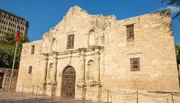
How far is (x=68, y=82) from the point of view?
14.9m

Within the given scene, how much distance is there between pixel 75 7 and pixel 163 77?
421 inches

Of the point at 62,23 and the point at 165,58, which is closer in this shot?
the point at 165,58

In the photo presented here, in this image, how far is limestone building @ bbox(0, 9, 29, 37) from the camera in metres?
61.7

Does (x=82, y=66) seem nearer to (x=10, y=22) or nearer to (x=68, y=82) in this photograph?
(x=68, y=82)

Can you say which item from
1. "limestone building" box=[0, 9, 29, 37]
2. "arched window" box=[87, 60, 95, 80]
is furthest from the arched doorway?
"limestone building" box=[0, 9, 29, 37]

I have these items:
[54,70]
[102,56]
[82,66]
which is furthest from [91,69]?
[54,70]

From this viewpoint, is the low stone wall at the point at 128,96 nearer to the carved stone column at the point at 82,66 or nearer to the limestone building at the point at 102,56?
the limestone building at the point at 102,56

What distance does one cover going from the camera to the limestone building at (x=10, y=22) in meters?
61.7

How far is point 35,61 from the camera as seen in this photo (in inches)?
725

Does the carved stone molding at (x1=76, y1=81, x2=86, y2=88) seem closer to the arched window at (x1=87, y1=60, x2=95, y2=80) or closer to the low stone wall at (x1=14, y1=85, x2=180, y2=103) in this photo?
the low stone wall at (x1=14, y1=85, x2=180, y2=103)

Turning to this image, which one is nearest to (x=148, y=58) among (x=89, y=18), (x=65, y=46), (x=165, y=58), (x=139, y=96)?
(x=165, y=58)

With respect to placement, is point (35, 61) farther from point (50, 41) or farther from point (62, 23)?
point (62, 23)

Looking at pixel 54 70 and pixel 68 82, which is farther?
pixel 54 70

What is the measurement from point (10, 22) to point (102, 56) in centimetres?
6316
